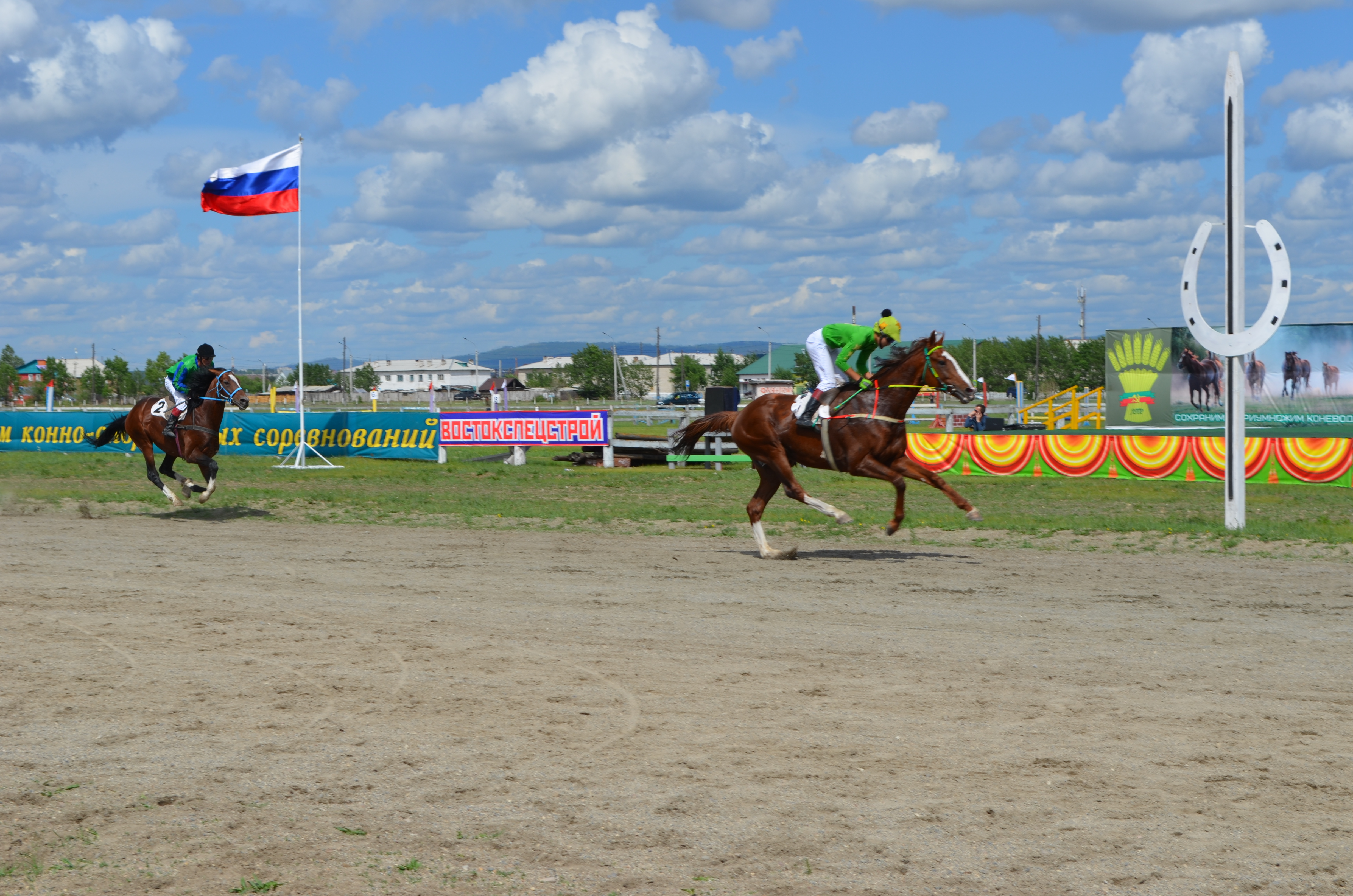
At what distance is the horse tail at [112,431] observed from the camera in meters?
19.5

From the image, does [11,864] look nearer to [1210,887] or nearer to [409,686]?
[409,686]

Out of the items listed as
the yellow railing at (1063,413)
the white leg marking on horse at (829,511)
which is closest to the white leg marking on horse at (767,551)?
the white leg marking on horse at (829,511)

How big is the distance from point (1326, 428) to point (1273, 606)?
40.4 m

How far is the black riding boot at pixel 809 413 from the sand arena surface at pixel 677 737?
276 cm

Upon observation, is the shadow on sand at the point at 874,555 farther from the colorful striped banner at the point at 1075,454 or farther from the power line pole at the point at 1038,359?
the power line pole at the point at 1038,359

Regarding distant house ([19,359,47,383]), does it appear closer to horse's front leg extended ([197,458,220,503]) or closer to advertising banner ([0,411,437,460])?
advertising banner ([0,411,437,460])

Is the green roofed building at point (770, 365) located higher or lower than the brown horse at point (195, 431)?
higher

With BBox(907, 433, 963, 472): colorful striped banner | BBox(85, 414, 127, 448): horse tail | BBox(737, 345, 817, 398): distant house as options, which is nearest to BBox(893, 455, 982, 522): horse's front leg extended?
BBox(85, 414, 127, 448): horse tail

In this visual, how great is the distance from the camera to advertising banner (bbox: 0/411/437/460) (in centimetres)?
3003

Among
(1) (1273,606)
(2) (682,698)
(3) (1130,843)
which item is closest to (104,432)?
(2) (682,698)

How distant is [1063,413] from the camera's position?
53.6m

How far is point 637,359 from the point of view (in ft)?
496

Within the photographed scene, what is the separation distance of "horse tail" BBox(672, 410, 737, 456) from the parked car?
59.5 m

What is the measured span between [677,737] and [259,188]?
76.4ft
